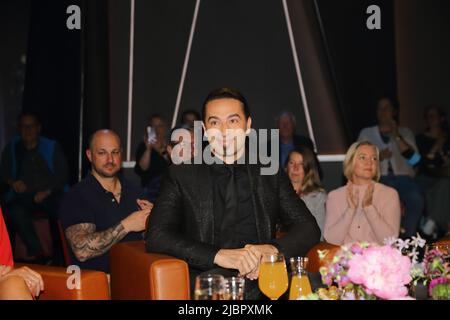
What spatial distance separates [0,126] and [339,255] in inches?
241

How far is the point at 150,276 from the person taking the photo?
9.45 ft

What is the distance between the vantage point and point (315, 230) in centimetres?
325

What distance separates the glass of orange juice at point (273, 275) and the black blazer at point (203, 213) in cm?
42

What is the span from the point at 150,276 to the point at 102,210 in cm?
105

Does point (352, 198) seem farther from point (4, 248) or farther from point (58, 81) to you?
point (58, 81)

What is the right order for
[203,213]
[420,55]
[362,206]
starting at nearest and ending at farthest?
[203,213] → [362,206] → [420,55]

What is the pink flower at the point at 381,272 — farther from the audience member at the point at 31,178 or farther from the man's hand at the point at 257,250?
the audience member at the point at 31,178

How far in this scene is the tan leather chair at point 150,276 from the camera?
9.41ft

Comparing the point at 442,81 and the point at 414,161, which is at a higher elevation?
the point at 442,81

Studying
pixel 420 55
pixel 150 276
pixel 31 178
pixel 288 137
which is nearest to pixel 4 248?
pixel 150 276

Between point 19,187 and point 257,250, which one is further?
point 19,187

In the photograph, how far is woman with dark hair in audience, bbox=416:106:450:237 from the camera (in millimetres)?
6879
